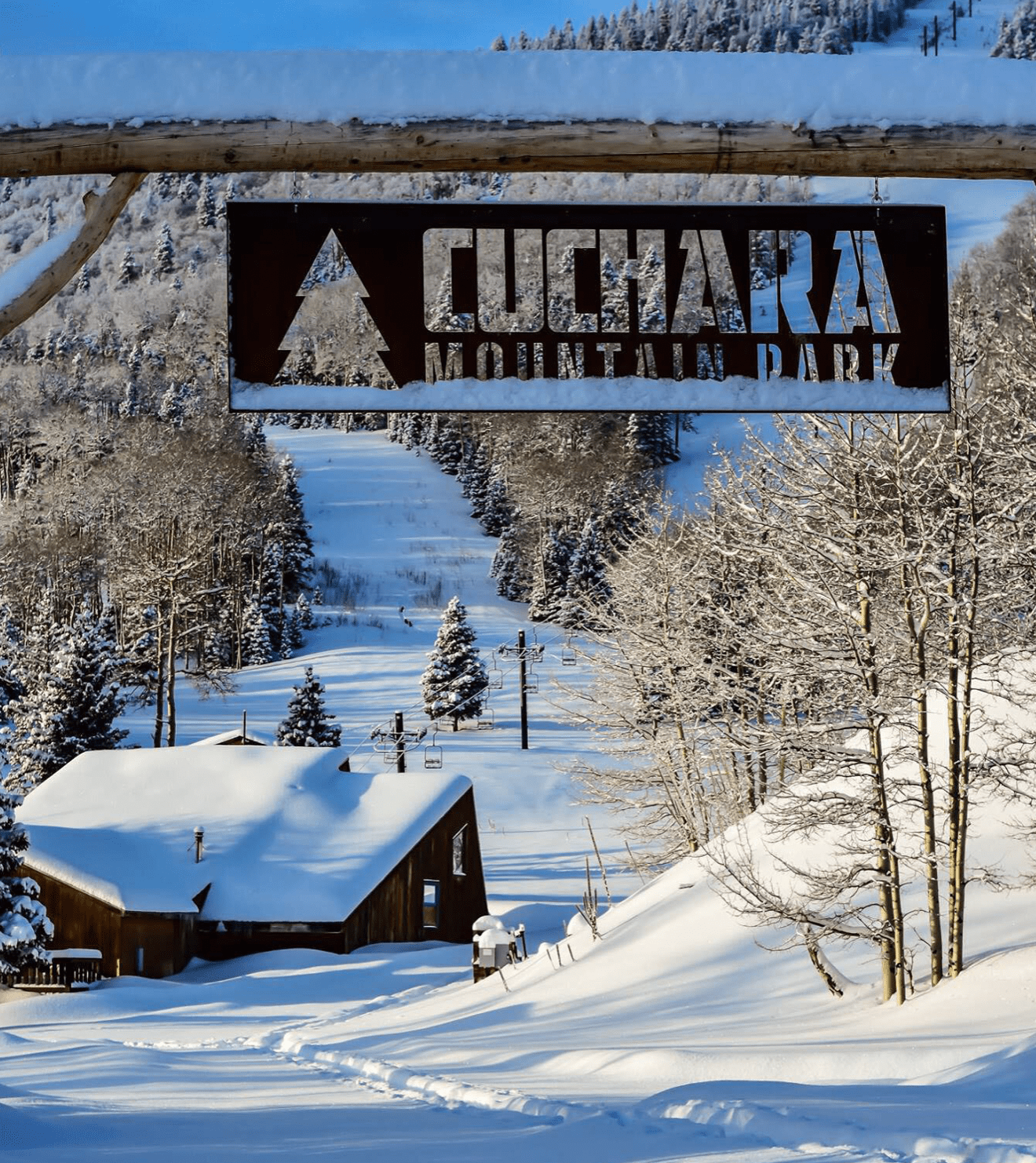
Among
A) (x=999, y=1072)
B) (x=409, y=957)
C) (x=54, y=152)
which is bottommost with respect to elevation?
(x=409, y=957)

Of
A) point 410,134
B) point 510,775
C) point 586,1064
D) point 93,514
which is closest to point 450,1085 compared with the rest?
point 586,1064

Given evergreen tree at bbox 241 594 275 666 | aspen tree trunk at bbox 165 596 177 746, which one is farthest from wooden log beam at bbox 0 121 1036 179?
evergreen tree at bbox 241 594 275 666

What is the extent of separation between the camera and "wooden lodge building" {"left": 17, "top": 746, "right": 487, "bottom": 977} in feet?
89.9

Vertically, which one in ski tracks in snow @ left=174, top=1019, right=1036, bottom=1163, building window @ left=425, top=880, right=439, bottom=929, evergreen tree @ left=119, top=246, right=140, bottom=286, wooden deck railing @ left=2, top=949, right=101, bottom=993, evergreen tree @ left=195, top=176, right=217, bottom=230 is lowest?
building window @ left=425, top=880, right=439, bottom=929

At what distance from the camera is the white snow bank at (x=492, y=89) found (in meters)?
5.07

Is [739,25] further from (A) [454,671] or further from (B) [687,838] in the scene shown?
(B) [687,838]

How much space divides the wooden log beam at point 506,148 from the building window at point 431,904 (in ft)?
91.5

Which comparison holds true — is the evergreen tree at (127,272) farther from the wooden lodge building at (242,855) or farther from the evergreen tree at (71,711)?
the wooden lodge building at (242,855)

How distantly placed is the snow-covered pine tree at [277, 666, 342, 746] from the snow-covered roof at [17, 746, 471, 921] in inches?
405

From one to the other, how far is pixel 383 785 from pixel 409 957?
6.73 m

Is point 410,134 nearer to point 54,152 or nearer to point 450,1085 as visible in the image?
point 54,152

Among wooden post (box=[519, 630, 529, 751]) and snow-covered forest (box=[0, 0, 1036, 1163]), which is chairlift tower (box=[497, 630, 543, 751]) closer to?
wooden post (box=[519, 630, 529, 751])

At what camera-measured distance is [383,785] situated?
32750 mm

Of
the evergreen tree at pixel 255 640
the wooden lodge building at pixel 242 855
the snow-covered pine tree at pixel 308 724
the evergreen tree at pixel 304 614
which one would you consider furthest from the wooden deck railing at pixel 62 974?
the evergreen tree at pixel 304 614
